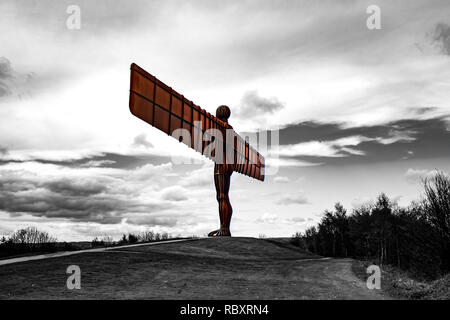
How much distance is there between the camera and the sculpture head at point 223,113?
24500 millimetres

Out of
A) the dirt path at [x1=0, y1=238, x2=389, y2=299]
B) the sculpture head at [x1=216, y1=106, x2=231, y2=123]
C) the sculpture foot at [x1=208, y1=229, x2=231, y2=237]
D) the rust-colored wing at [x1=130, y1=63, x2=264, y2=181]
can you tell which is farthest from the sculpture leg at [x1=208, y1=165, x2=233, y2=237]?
the dirt path at [x1=0, y1=238, x2=389, y2=299]

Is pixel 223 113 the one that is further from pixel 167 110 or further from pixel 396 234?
pixel 396 234

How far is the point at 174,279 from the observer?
1199cm

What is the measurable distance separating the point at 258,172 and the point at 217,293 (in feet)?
61.1

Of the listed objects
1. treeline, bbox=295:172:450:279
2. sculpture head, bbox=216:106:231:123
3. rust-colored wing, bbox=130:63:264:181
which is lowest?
treeline, bbox=295:172:450:279

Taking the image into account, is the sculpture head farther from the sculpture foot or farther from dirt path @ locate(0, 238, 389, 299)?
dirt path @ locate(0, 238, 389, 299)

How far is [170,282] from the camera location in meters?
11.6

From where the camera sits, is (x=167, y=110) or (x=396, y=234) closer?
(x=167, y=110)

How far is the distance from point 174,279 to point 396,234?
3863 cm

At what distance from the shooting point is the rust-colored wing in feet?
47.2

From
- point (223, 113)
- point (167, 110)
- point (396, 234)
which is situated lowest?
point (396, 234)

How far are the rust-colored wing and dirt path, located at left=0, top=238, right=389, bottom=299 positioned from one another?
225 inches

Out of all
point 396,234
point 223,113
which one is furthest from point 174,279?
point 396,234
